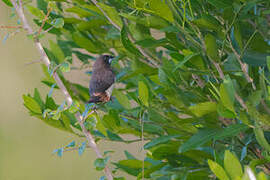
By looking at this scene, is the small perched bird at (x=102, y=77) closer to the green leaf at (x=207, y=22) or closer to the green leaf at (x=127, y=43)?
the green leaf at (x=127, y=43)

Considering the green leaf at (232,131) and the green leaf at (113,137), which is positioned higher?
the green leaf at (232,131)

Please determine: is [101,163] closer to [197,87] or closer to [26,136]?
[197,87]

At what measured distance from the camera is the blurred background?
4.65 meters

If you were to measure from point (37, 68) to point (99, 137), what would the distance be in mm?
3427

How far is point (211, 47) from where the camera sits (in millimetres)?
1255

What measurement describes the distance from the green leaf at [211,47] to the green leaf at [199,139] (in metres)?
0.19

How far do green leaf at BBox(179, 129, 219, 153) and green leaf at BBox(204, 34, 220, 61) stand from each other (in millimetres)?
188

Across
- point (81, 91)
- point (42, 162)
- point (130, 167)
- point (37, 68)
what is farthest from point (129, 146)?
point (130, 167)

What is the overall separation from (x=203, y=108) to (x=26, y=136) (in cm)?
391

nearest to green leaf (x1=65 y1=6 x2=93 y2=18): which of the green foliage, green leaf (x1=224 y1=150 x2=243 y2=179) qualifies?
the green foliage

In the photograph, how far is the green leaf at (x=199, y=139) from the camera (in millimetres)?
1256

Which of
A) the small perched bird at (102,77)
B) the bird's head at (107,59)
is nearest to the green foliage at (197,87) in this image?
the small perched bird at (102,77)

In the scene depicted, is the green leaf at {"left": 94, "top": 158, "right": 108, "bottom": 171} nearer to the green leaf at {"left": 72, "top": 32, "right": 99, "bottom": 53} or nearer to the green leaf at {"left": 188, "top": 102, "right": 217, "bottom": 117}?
the green leaf at {"left": 188, "top": 102, "right": 217, "bottom": 117}

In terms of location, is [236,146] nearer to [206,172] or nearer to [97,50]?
[206,172]
